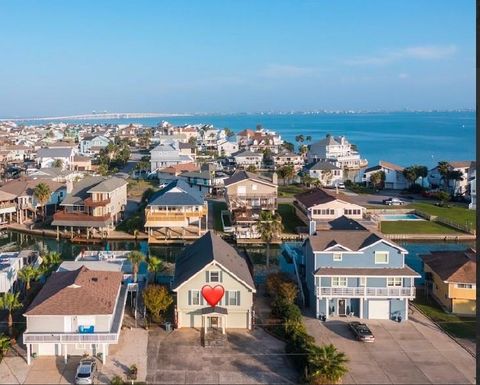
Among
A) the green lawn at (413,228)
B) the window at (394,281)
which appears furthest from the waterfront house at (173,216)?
the window at (394,281)

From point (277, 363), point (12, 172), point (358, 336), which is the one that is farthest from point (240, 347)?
point (12, 172)

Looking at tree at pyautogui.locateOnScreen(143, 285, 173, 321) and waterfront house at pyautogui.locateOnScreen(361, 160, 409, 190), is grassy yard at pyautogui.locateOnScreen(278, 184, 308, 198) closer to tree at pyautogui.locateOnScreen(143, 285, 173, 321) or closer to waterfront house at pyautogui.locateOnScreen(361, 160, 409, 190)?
waterfront house at pyautogui.locateOnScreen(361, 160, 409, 190)

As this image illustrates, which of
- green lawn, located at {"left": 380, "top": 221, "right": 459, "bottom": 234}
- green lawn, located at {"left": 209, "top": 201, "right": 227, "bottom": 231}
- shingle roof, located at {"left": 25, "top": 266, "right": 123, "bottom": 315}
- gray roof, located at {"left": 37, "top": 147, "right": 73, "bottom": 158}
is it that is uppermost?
gray roof, located at {"left": 37, "top": 147, "right": 73, "bottom": 158}

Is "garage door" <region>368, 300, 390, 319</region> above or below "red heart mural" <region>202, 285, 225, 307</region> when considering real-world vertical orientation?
below

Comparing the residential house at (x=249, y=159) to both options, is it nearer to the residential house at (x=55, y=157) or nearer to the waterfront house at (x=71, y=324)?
the residential house at (x=55, y=157)

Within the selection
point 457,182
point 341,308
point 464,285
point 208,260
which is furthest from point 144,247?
point 457,182

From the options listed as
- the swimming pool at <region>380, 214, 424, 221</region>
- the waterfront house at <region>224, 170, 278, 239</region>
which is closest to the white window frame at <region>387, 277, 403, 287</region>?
the waterfront house at <region>224, 170, 278, 239</region>
